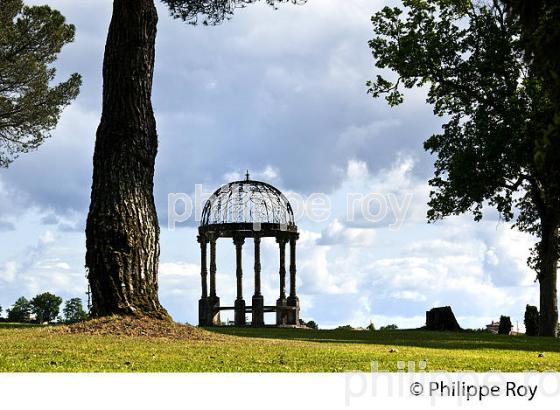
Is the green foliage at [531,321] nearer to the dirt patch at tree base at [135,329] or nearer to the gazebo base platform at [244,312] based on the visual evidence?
the gazebo base platform at [244,312]

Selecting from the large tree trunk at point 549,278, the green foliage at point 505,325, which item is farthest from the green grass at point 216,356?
the green foliage at point 505,325

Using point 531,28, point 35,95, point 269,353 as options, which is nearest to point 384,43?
point 35,95

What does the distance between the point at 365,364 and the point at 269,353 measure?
2.42 metres

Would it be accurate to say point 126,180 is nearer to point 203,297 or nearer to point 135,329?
point 135,329

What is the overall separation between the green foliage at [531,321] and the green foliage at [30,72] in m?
23.7

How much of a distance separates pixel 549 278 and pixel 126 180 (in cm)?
1909

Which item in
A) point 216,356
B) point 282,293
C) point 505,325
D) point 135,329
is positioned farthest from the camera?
point 282,293

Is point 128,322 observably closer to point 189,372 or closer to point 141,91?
point 141,91

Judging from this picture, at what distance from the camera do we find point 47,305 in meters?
54.7

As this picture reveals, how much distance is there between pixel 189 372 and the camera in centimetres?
1241

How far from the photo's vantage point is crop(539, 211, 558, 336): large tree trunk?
1287 inches

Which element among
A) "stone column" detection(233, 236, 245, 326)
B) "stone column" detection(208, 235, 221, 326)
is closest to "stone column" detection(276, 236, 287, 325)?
"stone column" detection(233, 236, 245, 326)

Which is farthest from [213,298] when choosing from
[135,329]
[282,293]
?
[135,329]

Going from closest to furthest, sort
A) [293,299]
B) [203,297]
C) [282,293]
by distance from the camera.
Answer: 1. [203,297]
2. [293,299]
3. [282,293]
